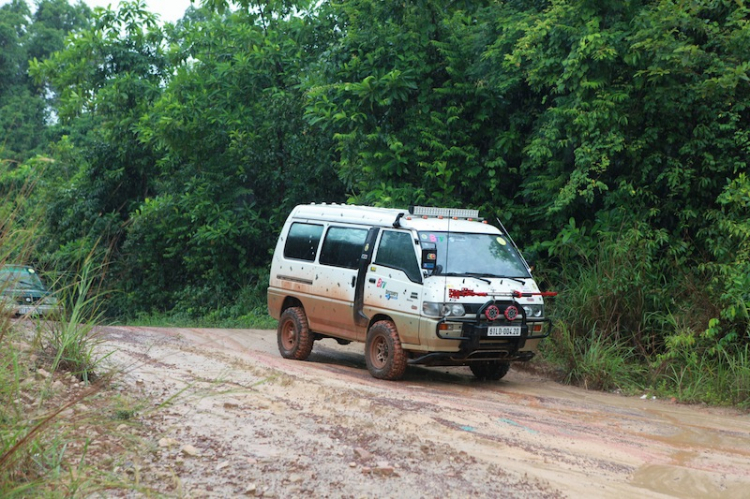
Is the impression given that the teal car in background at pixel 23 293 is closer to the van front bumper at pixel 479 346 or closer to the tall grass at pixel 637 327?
the van front bumper at pixel 479 346

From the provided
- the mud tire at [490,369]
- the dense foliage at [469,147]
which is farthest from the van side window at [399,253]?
the dense foliage at [469,147]

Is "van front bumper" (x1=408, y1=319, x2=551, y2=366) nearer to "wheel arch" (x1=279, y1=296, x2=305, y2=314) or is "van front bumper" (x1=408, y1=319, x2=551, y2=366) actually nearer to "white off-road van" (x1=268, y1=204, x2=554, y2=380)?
"white off-road van" (x1=268, y1=204, x2=554, y2=380)

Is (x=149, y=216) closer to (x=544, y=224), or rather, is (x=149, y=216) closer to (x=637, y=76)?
(x=544, y=224)

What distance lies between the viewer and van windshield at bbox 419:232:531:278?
10734 mm

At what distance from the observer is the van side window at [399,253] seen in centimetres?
1068

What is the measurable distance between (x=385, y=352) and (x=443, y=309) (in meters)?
1.16

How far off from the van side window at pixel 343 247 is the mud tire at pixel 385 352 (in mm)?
1012

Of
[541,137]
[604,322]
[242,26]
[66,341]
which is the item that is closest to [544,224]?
[541,137]

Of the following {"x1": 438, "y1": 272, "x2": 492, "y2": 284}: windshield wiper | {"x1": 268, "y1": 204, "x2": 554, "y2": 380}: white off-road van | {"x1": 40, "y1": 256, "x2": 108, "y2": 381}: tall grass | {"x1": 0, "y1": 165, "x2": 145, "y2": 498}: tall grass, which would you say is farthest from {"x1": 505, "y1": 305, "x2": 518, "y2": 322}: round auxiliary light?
{"x1": 0, "y1": 165, "x2": 145, "y2": 498}: tall grass

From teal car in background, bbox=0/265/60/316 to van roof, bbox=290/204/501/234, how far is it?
5.31 m

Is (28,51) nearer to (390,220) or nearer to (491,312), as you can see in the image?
(390,220)

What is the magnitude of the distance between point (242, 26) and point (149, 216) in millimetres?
5236

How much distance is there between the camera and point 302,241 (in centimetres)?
1271

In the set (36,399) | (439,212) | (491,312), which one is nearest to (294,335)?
Answer: (439,212)
